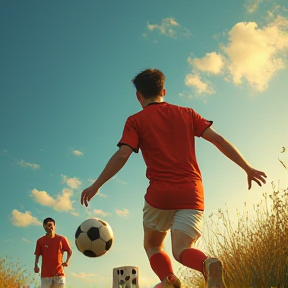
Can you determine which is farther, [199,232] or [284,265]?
[284,265]

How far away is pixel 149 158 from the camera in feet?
13.6

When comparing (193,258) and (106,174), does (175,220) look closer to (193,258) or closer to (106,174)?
(193,258)

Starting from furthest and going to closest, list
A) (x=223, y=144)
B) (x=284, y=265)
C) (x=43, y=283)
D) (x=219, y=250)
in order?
(x=43, y=283) < (x=219, y=250) < (x=284, y=265) < (x=223, y=144)

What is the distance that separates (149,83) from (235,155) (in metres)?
1.13

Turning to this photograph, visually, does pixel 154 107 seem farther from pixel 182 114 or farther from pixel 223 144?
pixel 223 144

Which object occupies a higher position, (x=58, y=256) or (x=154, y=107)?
(x=154, y=107)

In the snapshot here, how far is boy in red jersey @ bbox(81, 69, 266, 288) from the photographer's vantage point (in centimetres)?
389

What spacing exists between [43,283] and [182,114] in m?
5.88

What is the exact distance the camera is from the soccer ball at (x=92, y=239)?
5.64 metres

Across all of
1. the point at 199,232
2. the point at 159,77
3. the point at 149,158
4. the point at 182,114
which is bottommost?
the point at 199,232

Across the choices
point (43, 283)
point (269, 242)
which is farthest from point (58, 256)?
point (269, 242)

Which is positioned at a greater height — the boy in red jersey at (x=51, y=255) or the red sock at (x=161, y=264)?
the boy in red jersey at (x=51, y=255)

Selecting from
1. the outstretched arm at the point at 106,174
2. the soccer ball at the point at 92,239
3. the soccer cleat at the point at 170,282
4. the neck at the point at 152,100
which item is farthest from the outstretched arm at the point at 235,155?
the soccer ball at the point at 92,239

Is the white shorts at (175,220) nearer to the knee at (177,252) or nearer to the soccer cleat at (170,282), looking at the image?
the knee at (177,252)
